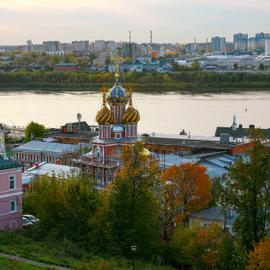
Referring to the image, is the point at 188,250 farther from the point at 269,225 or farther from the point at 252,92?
the point at 252,92

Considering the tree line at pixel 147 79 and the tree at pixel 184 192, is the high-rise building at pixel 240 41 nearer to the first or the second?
the tree line at pixel 147 79

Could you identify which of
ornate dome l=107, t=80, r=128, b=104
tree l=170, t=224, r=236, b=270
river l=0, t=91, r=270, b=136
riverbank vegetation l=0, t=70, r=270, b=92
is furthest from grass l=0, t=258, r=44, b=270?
riverbank vegetation l=0, t=70, r=270, b=92

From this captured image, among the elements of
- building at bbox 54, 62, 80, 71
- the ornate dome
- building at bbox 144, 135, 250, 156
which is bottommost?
building at bbox 144, 135, 250, 156

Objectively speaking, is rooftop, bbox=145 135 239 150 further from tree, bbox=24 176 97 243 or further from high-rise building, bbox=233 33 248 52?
high-rise building, bbox=233 33 248 52

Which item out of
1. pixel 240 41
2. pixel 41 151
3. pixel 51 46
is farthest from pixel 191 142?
pixel 240 41

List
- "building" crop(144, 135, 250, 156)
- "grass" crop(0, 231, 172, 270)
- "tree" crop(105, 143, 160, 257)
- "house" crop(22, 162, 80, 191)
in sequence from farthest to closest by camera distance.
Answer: "building" crop(144, 135, 250, 156) < "house" crop(22, 162, 80, 191) < "tree" crop(105, 143, 160, 257) < "grass" crop(0, 231, 172, 270)

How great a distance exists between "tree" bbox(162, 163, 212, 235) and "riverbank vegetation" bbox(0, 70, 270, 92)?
40030 mm

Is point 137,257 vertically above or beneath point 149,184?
beneath

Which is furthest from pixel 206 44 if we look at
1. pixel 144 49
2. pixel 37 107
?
pixel 37 107

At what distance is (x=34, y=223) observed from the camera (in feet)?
40.8

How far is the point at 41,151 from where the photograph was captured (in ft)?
64.4

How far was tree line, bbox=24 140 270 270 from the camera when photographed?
9016 mm

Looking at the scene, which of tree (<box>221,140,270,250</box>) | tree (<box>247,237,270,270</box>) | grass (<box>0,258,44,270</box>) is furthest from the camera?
grass (<box>0,258,44,270</box>)

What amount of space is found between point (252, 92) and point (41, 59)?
142ft
